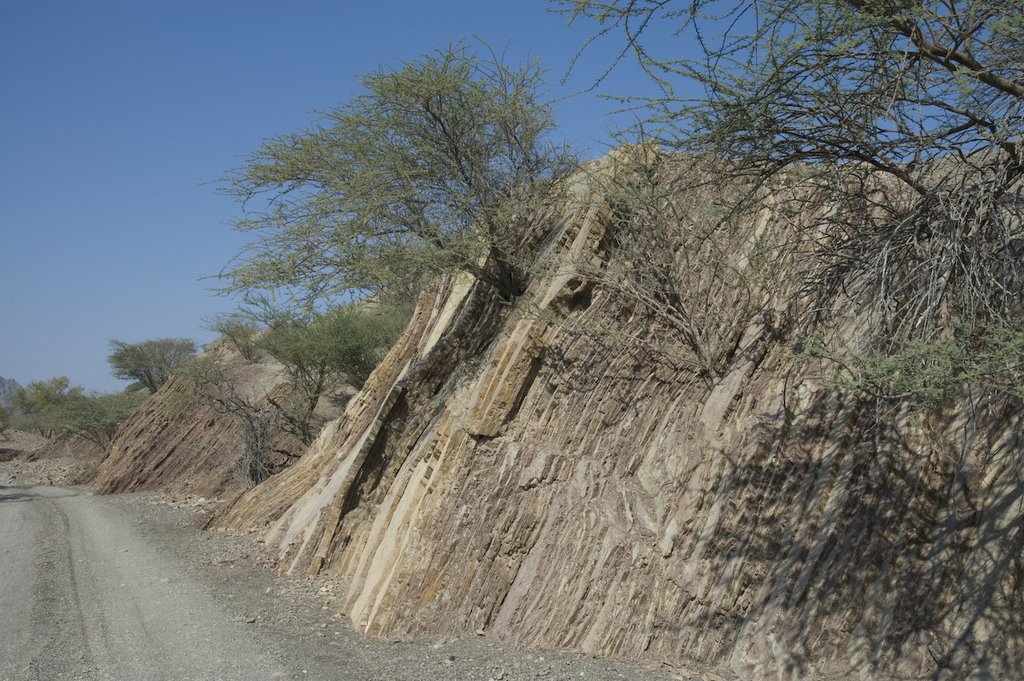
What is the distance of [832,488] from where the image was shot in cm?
673

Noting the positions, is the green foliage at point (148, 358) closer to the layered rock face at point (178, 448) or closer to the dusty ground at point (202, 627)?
the layered rock face at point (178, 448)

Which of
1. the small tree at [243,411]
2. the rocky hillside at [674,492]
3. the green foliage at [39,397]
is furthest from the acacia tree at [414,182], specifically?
the green foliage at [39,397]

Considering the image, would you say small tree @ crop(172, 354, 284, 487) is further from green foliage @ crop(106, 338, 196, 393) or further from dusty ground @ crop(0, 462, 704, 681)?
green foliage @ crop(106, 338, 196, 393)

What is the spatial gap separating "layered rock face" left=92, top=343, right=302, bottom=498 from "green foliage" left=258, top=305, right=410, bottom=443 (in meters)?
0.72

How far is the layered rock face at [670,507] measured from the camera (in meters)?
6.10

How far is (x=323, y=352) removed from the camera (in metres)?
20.6

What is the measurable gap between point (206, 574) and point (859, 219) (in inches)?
375

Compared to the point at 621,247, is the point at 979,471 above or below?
below

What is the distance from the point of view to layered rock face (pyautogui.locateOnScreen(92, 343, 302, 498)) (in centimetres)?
1911

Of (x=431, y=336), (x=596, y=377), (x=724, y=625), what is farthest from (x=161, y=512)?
(x=724, y=625)

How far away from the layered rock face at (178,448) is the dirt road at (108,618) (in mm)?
5991

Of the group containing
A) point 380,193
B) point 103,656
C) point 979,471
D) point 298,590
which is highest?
point 380,193

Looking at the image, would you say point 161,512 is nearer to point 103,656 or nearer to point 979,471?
point 103,656

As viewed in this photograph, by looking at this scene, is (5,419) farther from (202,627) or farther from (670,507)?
(670,507)
